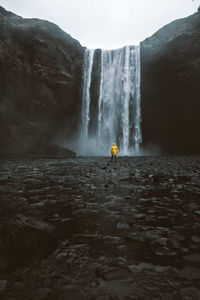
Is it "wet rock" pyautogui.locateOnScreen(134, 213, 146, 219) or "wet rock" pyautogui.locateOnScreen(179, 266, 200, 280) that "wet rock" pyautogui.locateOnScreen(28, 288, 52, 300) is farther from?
"wet rock" pyautogui.locateOnScreen(134, 213, 146, 219)

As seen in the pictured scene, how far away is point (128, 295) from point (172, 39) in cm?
3519

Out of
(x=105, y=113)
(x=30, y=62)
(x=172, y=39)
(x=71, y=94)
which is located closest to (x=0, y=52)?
(x=30, y=62)

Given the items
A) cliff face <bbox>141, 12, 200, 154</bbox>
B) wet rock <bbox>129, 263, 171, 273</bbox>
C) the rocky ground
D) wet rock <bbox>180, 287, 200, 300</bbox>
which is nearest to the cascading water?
cliff face <bbox>141, 12, 200, 154</bbox>

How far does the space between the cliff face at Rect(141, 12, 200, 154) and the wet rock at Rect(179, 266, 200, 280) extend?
109 feet

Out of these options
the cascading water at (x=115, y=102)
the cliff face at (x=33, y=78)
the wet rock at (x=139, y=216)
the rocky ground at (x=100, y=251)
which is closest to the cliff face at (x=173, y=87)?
the cascading water at (x=115, y=102)

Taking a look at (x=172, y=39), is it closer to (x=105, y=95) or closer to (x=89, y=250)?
(x=105, y=95)

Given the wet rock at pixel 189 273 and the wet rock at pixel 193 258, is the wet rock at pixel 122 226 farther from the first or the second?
the wet rock at pixel 189 273

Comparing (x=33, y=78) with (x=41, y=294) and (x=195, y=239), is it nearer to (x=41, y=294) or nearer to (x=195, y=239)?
(x=195, y=239)

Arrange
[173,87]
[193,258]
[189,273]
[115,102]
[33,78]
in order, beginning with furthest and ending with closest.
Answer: [115,102] → [173,87] → [33,78] → [193,258] → [189,273]

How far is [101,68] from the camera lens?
34531 millimetres

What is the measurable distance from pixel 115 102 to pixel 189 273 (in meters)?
34.2

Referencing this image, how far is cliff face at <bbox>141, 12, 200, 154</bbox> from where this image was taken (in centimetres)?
2831

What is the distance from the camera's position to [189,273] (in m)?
1.28

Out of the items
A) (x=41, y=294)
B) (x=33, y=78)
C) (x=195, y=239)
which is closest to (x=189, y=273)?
(x=195, y=239)
